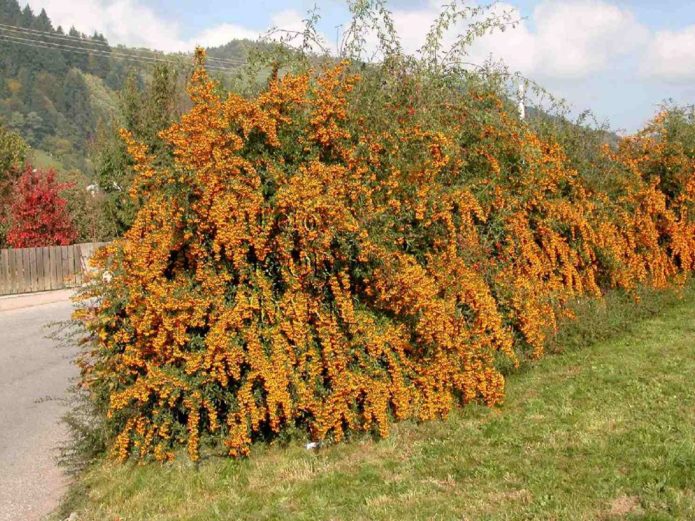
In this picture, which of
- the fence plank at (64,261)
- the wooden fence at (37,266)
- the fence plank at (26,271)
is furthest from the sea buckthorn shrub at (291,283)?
the fence plank at (64,261)

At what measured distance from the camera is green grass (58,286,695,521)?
463 centimetres

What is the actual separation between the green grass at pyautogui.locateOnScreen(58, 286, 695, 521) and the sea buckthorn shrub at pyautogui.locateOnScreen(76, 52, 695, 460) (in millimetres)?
238

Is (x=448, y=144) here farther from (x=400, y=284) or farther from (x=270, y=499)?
(x=270, y=499)

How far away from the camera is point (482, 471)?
205 inches

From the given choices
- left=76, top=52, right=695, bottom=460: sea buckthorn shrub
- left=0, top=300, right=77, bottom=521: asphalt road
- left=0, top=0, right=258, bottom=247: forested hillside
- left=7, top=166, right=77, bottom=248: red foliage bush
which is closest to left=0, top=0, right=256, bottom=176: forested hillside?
left=0, top=0, right=258, bottom=247: forested hillside

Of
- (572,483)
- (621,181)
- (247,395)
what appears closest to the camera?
(572,483)

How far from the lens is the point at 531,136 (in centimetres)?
897

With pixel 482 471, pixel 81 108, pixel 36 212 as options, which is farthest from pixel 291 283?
pixel 81 108

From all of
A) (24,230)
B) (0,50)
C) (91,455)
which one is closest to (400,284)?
(91,455)

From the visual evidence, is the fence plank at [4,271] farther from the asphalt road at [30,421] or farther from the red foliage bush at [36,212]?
the asphalt road at [30,421]

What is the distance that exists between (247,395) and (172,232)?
4.80 feet

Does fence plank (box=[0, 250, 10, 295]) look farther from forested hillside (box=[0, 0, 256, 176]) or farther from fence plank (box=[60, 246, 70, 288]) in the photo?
forested hillside (box=[0, 0, 256, 176])

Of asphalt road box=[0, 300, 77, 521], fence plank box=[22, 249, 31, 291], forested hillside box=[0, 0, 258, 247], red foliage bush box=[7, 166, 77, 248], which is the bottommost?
asphalt road box=[0, 300, 77, 521]

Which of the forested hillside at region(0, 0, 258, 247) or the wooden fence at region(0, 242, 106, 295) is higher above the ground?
the forested hillside at region(0, 0, 258, 247)
